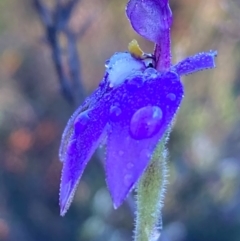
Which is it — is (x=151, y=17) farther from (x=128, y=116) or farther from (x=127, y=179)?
(x=127, y=179)

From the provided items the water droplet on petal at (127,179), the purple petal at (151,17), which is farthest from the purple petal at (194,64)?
the water droplet on petal at (127,179)

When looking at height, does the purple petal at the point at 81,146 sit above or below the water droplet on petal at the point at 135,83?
below

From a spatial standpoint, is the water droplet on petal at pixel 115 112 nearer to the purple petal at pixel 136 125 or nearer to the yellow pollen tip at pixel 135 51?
the purple petal at pixel 136 125

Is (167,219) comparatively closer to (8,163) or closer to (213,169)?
(213,169)

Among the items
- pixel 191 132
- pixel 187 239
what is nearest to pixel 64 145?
pixel 187 239

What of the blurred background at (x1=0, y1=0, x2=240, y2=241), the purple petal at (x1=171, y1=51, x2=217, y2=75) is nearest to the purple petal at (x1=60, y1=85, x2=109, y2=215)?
the purple petal at (x1=171, y1=51, x2=217, y2=75)

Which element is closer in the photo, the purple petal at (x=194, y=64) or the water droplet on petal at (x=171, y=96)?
the water droplet on petal at (x=171, y=96)
